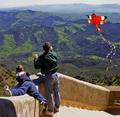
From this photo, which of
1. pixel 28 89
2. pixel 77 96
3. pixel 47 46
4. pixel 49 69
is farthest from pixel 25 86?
pixel 77 96

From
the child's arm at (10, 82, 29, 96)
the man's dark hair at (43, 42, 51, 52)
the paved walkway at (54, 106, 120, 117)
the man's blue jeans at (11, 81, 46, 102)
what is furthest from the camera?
the paved walkway at (54, 106, 120, 117)

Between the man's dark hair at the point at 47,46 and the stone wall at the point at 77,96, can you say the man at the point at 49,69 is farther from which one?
the stone wall at the point at 77,96

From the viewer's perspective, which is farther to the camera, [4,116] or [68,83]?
[68,83]

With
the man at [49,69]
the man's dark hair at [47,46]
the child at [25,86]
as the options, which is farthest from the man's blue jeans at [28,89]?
the man's dark hair at [47,46]

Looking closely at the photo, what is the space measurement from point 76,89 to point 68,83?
1.38 ft

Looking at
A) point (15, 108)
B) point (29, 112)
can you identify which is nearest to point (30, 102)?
point (29, 112)

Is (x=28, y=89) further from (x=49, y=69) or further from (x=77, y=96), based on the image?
(x=77, y=96)

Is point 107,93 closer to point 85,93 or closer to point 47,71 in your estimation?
point 85,93

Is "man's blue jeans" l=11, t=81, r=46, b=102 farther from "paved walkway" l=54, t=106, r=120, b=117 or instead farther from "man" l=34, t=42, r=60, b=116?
"paved walkway" l=54, t=106, r=120, b=117

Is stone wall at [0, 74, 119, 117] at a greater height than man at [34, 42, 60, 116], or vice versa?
man at [34, 42, 60, 116]

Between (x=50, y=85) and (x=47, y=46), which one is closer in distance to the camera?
(x=47, y=46)

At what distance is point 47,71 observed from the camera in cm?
857

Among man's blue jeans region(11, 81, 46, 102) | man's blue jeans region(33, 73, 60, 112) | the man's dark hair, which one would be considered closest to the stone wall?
man's blue jeans region(11, 81, 46, 102)

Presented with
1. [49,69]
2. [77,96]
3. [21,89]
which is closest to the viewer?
[21,89]
